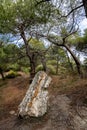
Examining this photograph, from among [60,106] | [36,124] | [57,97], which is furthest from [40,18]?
[36,124]

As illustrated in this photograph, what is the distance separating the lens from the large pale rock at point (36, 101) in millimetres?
5254

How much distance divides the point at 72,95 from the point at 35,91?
156cm

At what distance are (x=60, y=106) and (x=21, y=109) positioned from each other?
1298 mm

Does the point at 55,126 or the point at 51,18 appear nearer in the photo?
the point at 55,126

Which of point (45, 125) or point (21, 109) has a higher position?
point (21, 109)

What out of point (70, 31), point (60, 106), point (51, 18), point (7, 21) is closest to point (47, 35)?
point (70, 31)

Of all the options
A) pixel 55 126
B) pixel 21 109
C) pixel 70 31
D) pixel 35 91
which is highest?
pixel 70 31

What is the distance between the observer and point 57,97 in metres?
6.74

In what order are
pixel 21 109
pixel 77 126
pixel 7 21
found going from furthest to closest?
pixel 7 21, pixel 21 109, pixel 77 126

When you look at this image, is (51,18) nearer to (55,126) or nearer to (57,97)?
(57,97)

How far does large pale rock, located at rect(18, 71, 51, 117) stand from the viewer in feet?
17.2

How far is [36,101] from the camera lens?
5.54 m

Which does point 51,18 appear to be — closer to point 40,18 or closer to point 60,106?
point 40,18

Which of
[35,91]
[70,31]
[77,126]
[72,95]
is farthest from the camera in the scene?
[70,31]
